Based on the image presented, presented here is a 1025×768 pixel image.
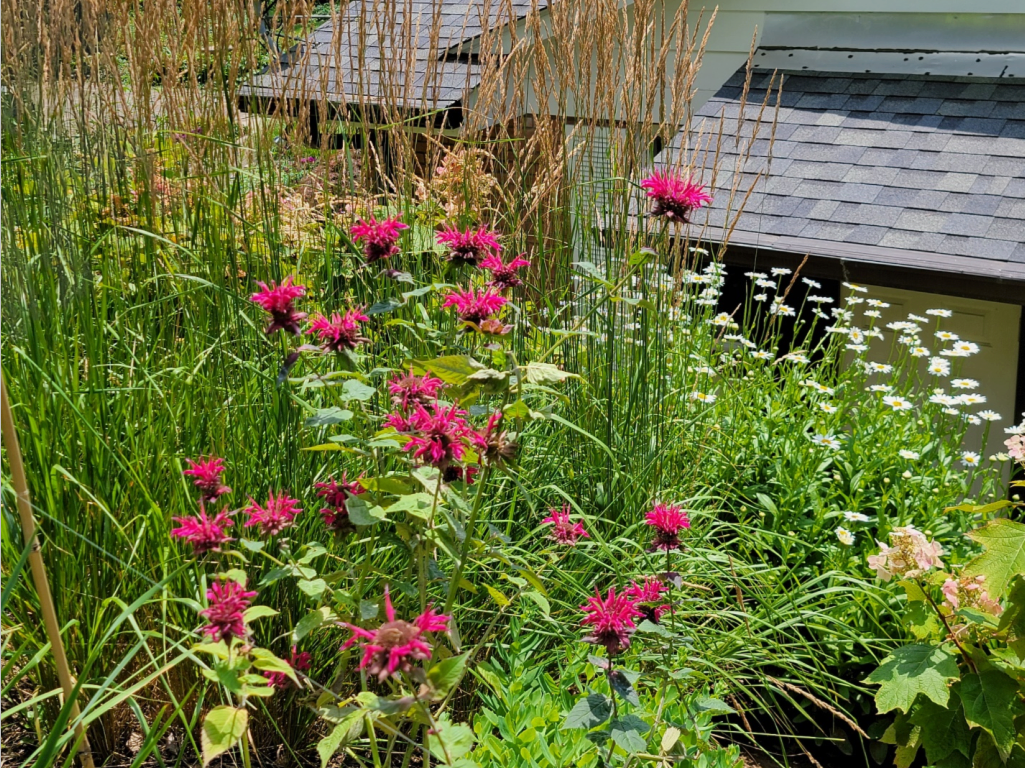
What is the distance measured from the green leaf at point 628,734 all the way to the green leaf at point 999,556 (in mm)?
913

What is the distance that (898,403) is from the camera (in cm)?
336

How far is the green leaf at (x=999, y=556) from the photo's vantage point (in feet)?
6.13

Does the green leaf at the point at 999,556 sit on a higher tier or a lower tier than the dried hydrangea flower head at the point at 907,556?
higher

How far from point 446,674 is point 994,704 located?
4.63 feet

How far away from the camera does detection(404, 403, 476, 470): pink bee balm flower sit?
50.1 inches

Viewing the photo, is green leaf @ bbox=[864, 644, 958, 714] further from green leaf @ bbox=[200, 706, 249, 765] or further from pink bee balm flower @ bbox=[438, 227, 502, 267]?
green leaf @ bbox=[200, 706, 249, 765]

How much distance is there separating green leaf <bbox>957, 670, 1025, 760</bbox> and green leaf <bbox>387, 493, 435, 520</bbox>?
134cm

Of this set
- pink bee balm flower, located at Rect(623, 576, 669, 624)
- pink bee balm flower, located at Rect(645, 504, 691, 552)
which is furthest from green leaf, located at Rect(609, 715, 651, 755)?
pink bee balm flower, located at Rect(645, 504, 691, 552)

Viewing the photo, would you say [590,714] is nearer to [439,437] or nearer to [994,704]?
[439,437]

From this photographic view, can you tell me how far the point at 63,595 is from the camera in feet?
5.74

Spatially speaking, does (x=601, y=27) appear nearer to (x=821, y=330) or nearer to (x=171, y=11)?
(x=171, y=11)

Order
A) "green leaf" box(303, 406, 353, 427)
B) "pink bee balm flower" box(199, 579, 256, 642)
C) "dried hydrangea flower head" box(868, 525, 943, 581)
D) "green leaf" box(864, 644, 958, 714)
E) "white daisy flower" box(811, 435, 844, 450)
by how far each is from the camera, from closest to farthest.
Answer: "pink bee balm flower" box(199, 579, 256, 642), "green leaf" box(303, 406, 353, 427), "green leaf" box(864, 644, 958, 714), "dried hydrangea flower head" box(868, 525, 943, 581), "white daisy flower" box(811, 435, 844, 450)

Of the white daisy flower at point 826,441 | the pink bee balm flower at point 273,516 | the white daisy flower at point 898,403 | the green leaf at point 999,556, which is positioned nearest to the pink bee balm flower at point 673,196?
the pink bee balm flower at point 273,516

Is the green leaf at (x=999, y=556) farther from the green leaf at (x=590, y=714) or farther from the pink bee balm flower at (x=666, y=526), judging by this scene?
the green leaf at (x=590, y=714)
